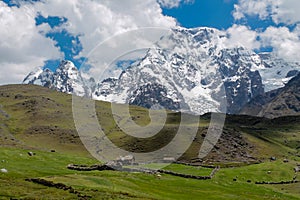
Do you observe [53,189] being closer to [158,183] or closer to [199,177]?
[158,183]

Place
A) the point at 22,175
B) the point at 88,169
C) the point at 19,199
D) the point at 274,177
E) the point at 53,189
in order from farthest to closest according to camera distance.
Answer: the point at 274,177 → the point at 88,169 → the point at 22,175 → the point at 53,189 → the point at 19,199

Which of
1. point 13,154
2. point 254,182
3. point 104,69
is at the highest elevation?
point 104,69

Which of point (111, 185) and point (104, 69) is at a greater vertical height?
point (104, 69)

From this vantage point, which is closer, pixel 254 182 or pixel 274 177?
pixel 254 182

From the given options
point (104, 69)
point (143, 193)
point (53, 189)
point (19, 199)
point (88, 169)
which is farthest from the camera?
point (88, 169)

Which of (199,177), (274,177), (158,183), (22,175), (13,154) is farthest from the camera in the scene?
(274,177)

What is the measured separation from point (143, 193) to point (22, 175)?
87.4 feet

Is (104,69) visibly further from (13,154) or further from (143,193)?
(13,154)

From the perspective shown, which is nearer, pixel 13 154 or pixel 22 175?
pixel 22 175

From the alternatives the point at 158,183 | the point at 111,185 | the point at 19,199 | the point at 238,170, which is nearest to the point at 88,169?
the point at 158,183

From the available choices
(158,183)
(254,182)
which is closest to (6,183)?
(158,183)

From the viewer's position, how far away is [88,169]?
323 ft

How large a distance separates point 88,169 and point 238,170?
188 feet

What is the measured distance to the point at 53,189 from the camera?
58250 mm
